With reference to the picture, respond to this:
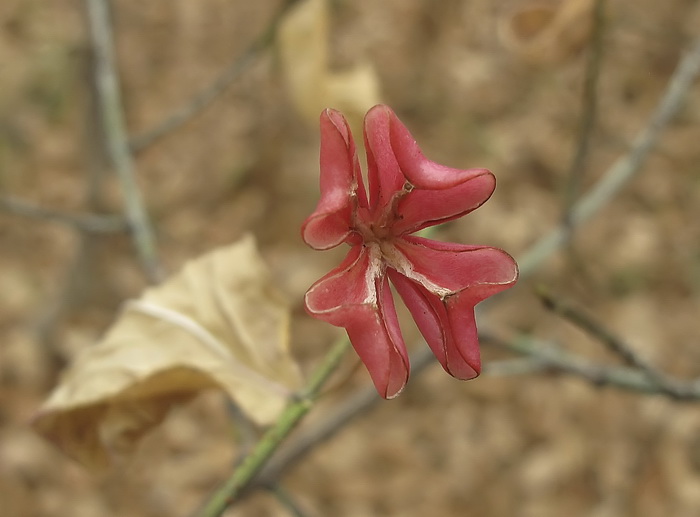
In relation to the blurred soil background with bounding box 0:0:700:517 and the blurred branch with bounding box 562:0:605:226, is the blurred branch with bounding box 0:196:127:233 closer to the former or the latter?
the blurred soil background with bounding box 0:0:700:517

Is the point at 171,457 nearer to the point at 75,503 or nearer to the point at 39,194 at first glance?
the point at 75,503

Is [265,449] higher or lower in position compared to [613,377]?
higher

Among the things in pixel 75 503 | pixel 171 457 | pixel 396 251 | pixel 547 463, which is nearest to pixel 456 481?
pixel 547 463

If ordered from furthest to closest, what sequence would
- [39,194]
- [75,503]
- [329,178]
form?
[39,194], [75,503], [329,178]

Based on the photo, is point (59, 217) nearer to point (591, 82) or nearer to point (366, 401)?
point (366, 401)

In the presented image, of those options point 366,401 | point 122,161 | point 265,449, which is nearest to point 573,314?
point 265,449

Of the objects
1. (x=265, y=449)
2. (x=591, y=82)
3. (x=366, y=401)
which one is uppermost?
(x=591, y=82)
